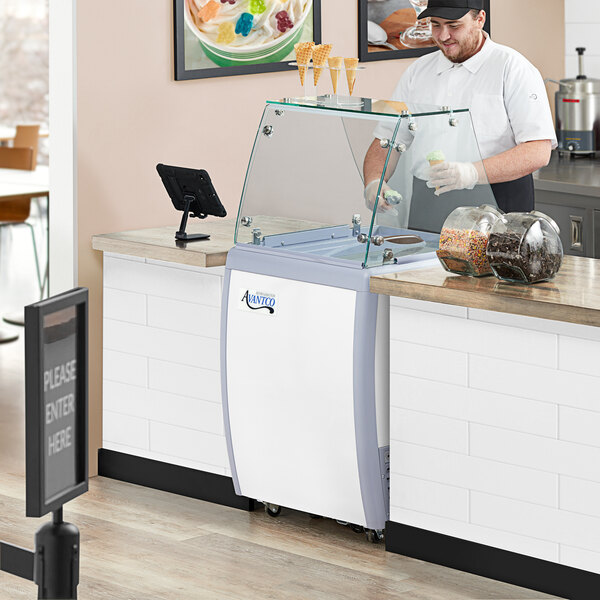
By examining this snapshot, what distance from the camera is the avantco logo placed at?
3668 mm

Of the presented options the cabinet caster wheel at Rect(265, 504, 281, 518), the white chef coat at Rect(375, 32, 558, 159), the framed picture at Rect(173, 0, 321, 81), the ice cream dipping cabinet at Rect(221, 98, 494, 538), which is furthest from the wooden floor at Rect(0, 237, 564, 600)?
the framed picture at Rect(173, 0, 321, 81)

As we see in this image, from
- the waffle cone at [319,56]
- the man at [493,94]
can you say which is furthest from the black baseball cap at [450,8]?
the waffle cone at [319,56]

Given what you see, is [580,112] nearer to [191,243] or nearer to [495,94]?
[495,94]

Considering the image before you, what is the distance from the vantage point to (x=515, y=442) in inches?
130

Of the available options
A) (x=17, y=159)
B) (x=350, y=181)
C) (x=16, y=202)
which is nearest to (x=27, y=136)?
(x=17, y=159)

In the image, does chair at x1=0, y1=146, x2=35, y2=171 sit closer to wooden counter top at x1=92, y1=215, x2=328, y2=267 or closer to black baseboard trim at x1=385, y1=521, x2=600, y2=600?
wooden counter top at x1=92, y1=215, x2=328, y2=267

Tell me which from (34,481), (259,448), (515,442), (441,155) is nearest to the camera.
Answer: (34,481)

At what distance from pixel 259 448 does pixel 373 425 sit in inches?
16.1

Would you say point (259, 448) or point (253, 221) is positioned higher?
point (253, 221)

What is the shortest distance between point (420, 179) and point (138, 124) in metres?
1.18

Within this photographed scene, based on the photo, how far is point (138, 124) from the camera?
14.1ft

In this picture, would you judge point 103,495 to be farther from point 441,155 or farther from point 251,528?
point 441,155

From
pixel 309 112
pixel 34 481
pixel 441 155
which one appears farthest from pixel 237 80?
pixel 34 481

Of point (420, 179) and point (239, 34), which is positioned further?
point (239, 34)
